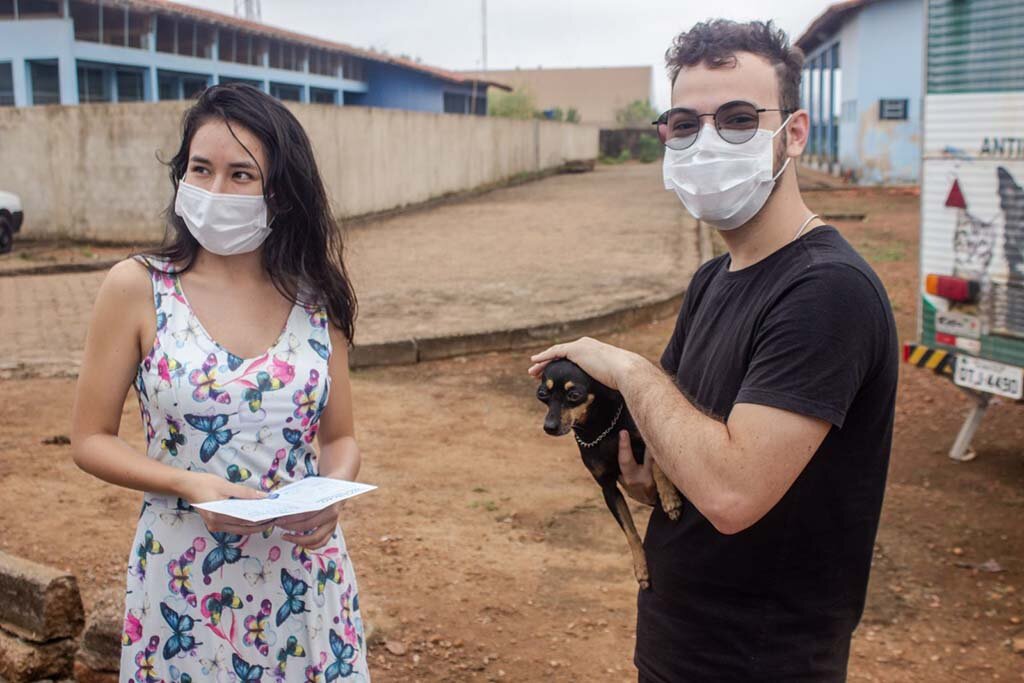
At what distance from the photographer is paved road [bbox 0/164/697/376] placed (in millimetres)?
8961

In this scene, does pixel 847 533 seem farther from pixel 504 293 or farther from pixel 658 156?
pixel 658 156

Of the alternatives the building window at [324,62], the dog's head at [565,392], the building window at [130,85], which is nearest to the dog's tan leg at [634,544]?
the dog's head at [565,392]

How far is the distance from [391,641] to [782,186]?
2624mm

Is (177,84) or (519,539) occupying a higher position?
(177,84)

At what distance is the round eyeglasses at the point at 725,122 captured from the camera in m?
1.97

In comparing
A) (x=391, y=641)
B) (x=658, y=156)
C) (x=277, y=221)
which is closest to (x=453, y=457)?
(x=391, y=641)

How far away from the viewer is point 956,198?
546 centimetres

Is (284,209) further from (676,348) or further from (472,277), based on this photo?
(472,277)

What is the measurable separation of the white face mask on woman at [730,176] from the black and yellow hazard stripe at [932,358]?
162 inches

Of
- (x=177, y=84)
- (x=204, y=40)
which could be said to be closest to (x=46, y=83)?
(x=177, y=84)

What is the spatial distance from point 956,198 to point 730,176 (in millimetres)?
3981

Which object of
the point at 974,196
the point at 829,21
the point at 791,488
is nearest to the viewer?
the point at 791,488

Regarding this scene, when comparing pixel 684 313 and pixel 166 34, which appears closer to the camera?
pixel 684 313

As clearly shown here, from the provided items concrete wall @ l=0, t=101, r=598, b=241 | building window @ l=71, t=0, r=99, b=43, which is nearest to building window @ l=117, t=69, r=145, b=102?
building window @ l=71, t=0, r=99, b=43
